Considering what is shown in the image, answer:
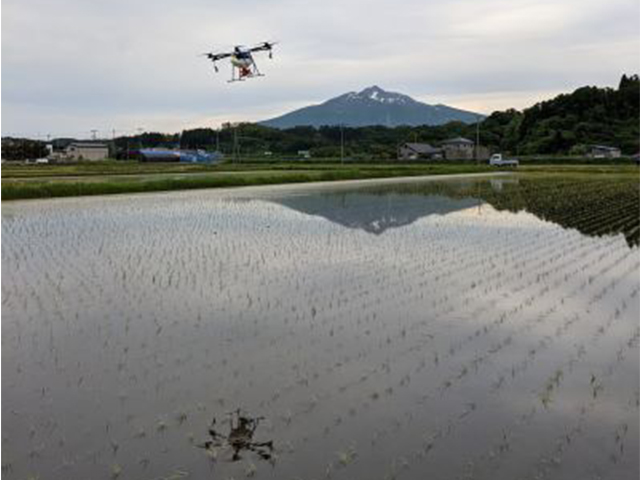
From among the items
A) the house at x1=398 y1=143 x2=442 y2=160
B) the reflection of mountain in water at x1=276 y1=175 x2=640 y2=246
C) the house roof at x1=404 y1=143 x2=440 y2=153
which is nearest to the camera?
the reflection of mountain in water at x1=276 y1=175 x2=640 y2=246

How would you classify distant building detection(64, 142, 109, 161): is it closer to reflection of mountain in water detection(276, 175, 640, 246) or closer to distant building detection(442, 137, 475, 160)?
distant building detection(442, 137, 475, 160)

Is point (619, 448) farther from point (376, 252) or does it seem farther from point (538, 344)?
point (376, 252)

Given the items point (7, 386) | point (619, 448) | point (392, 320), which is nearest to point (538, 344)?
point (392, 320)

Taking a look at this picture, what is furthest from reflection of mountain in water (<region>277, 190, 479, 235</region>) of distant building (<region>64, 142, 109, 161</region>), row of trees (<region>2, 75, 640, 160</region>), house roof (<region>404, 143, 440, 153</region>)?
distant building (<region>64, 142, 109, 161</region>)

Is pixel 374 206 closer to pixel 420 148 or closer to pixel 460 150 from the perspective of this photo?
pixel 420 148

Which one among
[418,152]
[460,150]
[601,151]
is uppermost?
[460,150]

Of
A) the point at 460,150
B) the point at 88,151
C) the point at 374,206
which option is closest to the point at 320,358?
the point at 374,206
